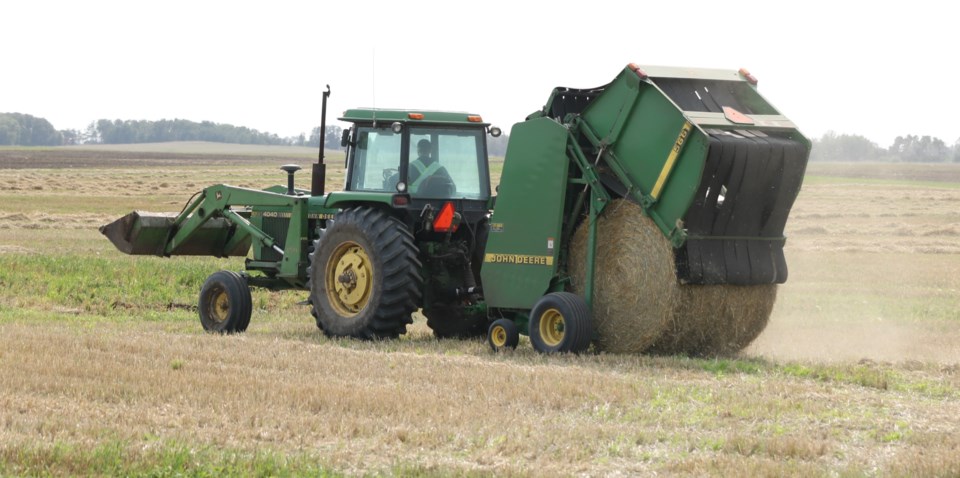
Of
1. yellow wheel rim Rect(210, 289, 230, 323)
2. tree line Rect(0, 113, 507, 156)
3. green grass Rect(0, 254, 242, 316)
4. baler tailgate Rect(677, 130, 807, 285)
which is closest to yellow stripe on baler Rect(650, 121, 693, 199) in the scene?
baler tailgate Rect(677, 130, 807, 285)

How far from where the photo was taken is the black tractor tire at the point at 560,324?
443 inches

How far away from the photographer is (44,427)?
291 inches

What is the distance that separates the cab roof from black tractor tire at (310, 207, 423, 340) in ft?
3.07

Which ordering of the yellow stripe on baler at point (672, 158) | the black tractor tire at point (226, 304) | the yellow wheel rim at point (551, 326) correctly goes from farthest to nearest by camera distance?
the black tractor tire at point (226, 304), the yellow wheel rim at point (551, 326), the yellow stripe on baler at point (672, 158)

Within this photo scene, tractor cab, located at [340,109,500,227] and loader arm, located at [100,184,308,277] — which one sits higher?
tractor cab, located at [340,109,500,227]

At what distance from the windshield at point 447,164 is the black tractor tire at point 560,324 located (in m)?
1.88

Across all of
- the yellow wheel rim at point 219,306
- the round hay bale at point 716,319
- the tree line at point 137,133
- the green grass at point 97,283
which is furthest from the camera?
the tree line at point 137,133

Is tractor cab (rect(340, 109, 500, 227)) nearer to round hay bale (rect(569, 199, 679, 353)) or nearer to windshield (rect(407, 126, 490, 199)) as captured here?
windshield (rect(407, 126, 490, 199))

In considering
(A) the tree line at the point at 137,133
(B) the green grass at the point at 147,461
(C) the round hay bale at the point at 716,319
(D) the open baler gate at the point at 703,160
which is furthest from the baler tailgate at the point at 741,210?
(A) the tree line at the point at 137,133

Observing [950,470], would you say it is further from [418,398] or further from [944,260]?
[944,260]

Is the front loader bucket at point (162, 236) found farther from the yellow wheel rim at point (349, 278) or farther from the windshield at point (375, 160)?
the windshield at point (375, 160)

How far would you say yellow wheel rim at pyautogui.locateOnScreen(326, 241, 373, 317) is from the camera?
42.2 ft

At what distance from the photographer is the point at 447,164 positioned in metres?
13.1

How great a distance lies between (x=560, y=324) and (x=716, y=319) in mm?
1375
